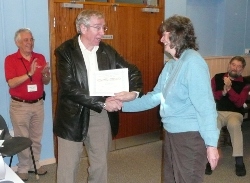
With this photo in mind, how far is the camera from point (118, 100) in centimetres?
230

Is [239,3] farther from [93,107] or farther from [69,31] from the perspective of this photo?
[93,107]

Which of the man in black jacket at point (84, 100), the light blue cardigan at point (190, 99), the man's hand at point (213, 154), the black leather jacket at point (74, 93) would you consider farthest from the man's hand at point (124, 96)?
the man's hand at point (213, 154)

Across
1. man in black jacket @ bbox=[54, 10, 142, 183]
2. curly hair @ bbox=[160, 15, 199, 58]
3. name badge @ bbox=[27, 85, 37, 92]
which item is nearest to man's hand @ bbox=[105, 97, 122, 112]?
man in black jacket @ bbox=[54, 10, 142, 183]

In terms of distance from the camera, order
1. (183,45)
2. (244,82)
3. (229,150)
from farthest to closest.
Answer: (229,150)
(244,82)
(183,45)

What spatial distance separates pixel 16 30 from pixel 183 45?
207 centimetres

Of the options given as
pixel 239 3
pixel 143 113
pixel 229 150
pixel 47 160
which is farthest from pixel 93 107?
pixel 239 3

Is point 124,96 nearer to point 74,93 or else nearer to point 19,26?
point 74,93

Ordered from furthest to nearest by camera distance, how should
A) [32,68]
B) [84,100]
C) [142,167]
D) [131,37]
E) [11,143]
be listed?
[131,37]
[142,167]
[32,68]
[11,143]
[84,100]

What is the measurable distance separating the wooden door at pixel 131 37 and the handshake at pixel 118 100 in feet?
5.14

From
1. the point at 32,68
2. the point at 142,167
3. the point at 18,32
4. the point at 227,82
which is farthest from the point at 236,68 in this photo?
the point at 18,32

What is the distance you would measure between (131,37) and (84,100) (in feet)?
7.29

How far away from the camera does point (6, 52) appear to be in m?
3.34

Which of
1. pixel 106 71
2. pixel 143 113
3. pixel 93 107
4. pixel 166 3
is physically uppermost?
pixel 166 3

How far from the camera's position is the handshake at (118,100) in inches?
88.5
